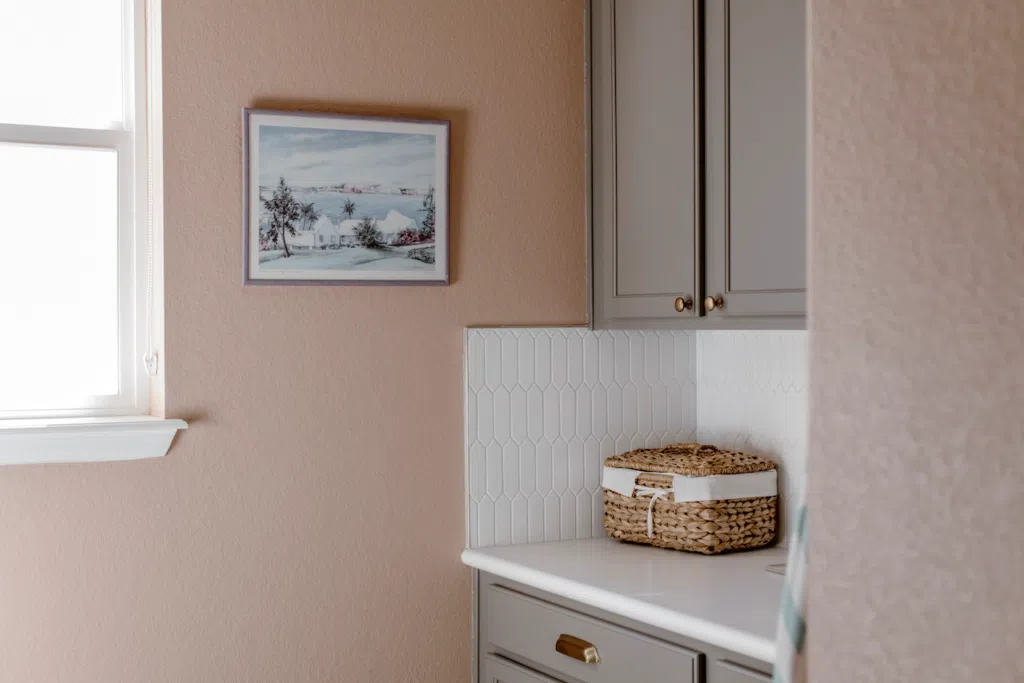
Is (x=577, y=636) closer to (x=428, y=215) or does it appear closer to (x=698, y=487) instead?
(x=698, y=487)

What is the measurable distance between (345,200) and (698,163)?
724 mm

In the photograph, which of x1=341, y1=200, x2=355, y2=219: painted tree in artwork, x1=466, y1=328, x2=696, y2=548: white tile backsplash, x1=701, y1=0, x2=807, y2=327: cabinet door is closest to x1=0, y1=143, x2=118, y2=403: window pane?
x1=341, y1=200, x2=355, y2=219: painted tree in artwork

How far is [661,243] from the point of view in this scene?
2.28 m

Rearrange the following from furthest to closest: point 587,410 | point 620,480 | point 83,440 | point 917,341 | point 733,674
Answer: point 587,410 → point 620,480 → point 83,440 → point 733,674 → point 917,341

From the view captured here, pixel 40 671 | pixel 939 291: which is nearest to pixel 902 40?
pixel 939 291

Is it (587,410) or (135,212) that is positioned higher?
(135,212)

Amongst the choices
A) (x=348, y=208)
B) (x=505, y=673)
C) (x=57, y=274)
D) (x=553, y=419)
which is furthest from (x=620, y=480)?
(x=57, y=274)

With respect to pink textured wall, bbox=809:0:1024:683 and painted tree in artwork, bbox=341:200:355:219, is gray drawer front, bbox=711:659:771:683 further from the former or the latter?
pink textured wall, bbox=809:0:1024:683

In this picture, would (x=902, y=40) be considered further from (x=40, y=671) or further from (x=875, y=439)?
(x=40, y=671)

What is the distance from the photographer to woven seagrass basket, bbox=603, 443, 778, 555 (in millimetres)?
2230

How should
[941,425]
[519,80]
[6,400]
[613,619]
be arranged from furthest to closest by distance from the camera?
[519,80], [6,400], [613,619], [941,425]

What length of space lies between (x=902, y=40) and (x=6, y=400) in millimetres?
2093

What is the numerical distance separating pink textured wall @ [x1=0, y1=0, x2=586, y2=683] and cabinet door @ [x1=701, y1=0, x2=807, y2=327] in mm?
455

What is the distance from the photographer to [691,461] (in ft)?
7.48
